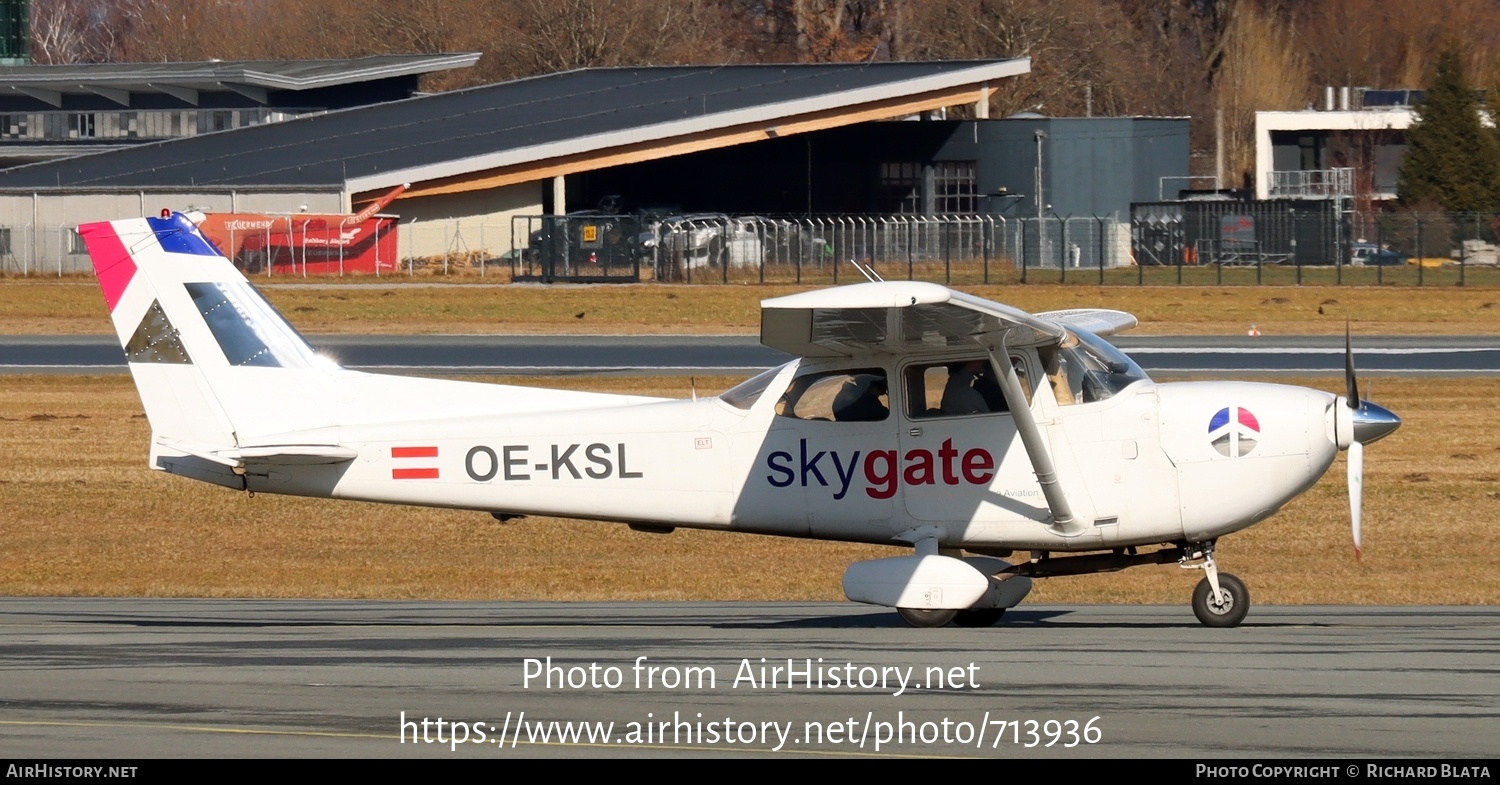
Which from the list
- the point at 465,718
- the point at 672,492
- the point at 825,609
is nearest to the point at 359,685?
the point at 465,718

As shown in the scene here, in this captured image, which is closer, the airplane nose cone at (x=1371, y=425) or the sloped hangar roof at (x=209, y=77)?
the airplane nose cone at (x=1371, y=425)

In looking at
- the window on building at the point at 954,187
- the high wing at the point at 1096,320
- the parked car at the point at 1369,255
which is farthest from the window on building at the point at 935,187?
the high wing at the point at 1096,320

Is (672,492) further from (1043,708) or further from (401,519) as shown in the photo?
(401,519)

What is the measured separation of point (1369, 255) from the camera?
4950cm

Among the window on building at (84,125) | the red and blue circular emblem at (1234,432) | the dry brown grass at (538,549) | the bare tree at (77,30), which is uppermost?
the bare tree at (77,30)

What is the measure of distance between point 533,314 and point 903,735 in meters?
31.7

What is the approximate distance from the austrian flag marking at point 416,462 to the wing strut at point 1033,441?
3.52m

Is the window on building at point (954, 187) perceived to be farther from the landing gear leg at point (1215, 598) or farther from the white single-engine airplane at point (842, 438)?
the landing gear leg at point (1215, 598)

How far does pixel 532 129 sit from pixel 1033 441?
147 ft

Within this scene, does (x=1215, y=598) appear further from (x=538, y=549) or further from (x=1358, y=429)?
(x=538, y=549)

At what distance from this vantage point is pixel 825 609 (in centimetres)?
1248

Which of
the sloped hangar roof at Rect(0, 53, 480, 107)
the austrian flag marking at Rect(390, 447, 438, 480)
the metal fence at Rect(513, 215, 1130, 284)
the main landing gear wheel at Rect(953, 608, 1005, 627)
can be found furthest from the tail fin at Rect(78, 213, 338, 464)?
the sloped hangar roof at Rect(0, 53, 480, 107)

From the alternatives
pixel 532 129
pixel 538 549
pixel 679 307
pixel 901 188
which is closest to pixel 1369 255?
pixel 901 188

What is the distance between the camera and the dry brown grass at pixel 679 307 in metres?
35.0
